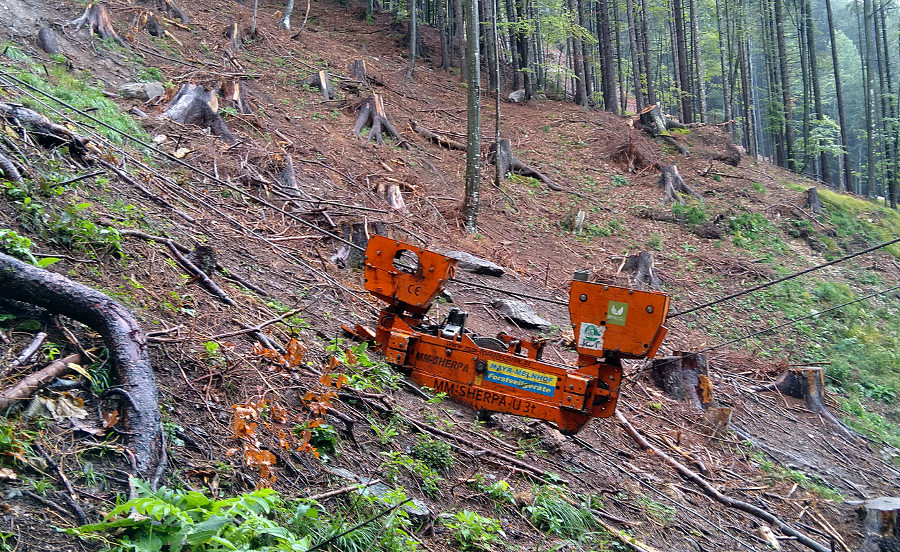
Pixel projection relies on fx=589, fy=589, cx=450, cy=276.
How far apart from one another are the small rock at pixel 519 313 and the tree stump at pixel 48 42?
7.91m

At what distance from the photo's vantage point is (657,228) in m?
14.7

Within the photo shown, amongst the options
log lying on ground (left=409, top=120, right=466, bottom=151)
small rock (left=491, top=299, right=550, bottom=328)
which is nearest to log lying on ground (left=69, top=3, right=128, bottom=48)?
log lying on ground (left=409, top=120, right=466, bottom=151)

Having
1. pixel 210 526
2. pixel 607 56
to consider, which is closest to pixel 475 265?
pixel 210 526

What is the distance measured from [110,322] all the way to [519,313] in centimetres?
614

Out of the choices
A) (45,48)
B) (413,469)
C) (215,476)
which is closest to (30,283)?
(215,476)

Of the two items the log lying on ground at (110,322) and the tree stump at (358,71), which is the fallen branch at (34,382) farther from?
the tree stump at (358,71)

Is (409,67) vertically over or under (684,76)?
over

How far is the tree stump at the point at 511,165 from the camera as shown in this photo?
14617 millimetres

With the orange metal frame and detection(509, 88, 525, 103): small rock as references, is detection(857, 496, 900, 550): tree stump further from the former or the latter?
detection(509, 88, 525, 103): small rock

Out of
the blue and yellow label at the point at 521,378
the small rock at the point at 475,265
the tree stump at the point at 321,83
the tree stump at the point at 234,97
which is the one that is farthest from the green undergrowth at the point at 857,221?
the tree stump at the point at 234,97

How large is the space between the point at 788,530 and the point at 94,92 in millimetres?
10281

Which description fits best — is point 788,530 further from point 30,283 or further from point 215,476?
point 30,283

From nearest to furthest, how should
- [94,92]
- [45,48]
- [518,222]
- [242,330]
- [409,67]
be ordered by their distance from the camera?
[242,330], [94,92], [45,48], [518,222], [409,67]

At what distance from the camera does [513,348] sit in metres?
5.36
